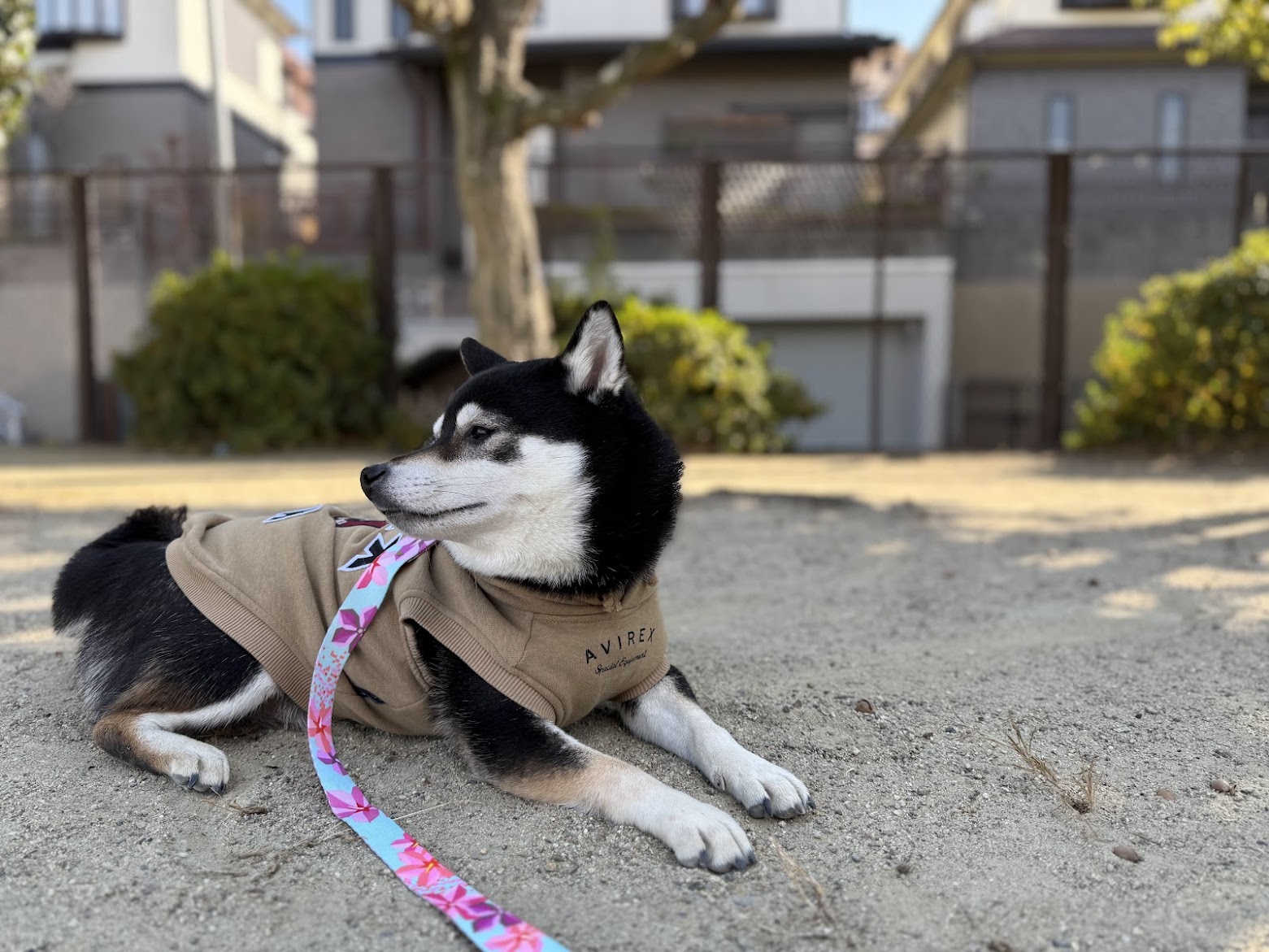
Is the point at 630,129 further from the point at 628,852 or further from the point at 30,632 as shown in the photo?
the point at 628,852

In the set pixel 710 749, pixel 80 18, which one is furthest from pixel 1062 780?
pixel 80 18

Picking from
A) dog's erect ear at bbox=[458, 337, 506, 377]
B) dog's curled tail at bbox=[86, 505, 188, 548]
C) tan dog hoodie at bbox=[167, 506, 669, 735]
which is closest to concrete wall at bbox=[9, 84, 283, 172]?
dog's curled tail at bbox=[86, 505, 188, 548]

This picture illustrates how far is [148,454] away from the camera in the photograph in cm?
1030

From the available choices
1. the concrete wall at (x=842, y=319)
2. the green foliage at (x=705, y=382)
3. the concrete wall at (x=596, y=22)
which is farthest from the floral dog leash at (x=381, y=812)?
the concrete wall at (x=596, y=22)

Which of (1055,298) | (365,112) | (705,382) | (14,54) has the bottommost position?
(705,382)

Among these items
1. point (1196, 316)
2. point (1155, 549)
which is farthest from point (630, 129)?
point (1155, 549)

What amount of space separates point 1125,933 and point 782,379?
8118 millimetres

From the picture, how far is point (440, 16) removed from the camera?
28.1 ft

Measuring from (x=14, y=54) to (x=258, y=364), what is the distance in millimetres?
4170

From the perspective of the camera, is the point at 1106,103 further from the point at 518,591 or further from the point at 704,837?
the point at 704,837

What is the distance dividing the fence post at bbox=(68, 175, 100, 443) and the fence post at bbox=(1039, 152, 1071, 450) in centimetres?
975

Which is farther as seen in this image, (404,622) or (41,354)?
(41,354)

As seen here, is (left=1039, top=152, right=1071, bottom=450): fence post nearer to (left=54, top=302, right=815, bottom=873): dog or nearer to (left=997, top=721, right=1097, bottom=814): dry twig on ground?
(left=997, top=721, right=1097, bottom=814): dry twig on ground

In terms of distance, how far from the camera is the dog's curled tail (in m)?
3.29
